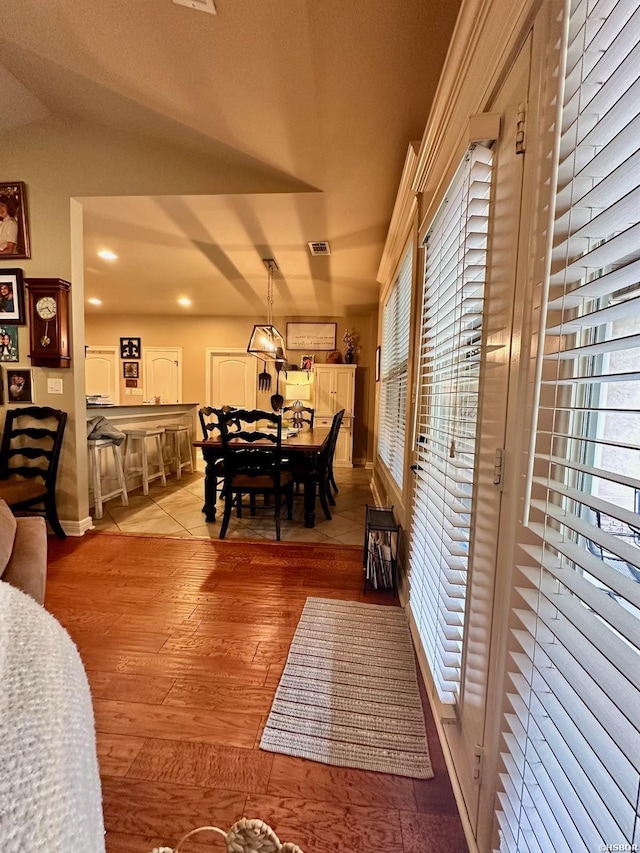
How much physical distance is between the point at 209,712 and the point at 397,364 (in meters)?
2.40

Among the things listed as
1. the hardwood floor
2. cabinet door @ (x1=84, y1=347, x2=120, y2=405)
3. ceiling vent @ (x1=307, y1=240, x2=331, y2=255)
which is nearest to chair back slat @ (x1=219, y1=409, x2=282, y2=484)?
the hardwood floor

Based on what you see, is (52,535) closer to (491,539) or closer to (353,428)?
(491,539)

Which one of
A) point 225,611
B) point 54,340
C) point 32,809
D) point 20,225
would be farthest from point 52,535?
point 32,809

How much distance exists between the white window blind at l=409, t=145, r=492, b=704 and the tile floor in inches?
61.1

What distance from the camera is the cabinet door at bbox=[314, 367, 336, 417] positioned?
5742mm

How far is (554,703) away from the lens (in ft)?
1.93

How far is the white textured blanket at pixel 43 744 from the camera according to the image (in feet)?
1.13

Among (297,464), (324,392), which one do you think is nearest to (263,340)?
(297,464)

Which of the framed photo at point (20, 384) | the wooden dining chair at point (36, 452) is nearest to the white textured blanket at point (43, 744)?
the wooden dining chair at point (36, 452)

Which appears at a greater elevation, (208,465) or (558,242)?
(558,242)

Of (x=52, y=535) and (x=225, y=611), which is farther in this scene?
(x=52, y=535)

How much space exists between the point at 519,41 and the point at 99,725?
7.66 feet

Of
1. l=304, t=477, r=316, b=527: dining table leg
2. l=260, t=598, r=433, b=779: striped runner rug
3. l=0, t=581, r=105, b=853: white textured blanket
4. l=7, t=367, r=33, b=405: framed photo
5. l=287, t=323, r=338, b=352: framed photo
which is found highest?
l=287, t=323, r=338, b=352: framed photo

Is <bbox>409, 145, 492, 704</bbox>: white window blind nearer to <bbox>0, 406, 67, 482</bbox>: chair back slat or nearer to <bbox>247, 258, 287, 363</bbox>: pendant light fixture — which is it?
<bbox>247, 258, 287, 363</bbox>: pendant light fixture
